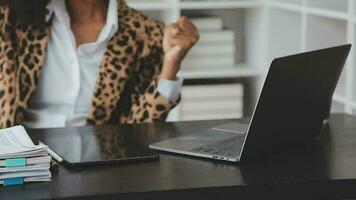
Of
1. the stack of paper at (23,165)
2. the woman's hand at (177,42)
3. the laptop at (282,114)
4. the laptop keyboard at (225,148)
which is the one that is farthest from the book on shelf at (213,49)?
the stack of paper at (23,165)

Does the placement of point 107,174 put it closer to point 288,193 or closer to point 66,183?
point 66,183

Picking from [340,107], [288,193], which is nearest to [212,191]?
[288,193]

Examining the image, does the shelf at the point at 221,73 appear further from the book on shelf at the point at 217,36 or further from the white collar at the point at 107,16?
the white collar at the point at 107,16

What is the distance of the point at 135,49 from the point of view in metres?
2.28

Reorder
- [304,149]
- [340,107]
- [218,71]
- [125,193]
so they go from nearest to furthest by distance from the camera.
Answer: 1. [125,193]
2. [304,149]
3. [340,107]
4. [218,71]

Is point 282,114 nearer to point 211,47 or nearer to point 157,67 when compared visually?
point 157,67

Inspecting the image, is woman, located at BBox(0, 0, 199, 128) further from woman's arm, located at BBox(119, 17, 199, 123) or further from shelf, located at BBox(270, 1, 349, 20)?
shelf, located at BBox(270, 1, 349, 20)

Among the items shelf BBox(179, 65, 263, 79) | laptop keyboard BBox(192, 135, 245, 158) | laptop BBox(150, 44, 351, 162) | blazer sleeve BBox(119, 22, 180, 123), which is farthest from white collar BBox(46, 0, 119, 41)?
shelf BBox(179, 65, 263, 79)

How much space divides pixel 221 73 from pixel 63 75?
4.03 feet

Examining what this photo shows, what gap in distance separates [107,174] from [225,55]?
6.91ft

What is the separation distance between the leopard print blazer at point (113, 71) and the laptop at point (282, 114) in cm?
55

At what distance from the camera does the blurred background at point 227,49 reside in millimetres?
3238

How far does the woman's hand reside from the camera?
6.45ft

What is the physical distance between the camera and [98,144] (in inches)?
62.4
